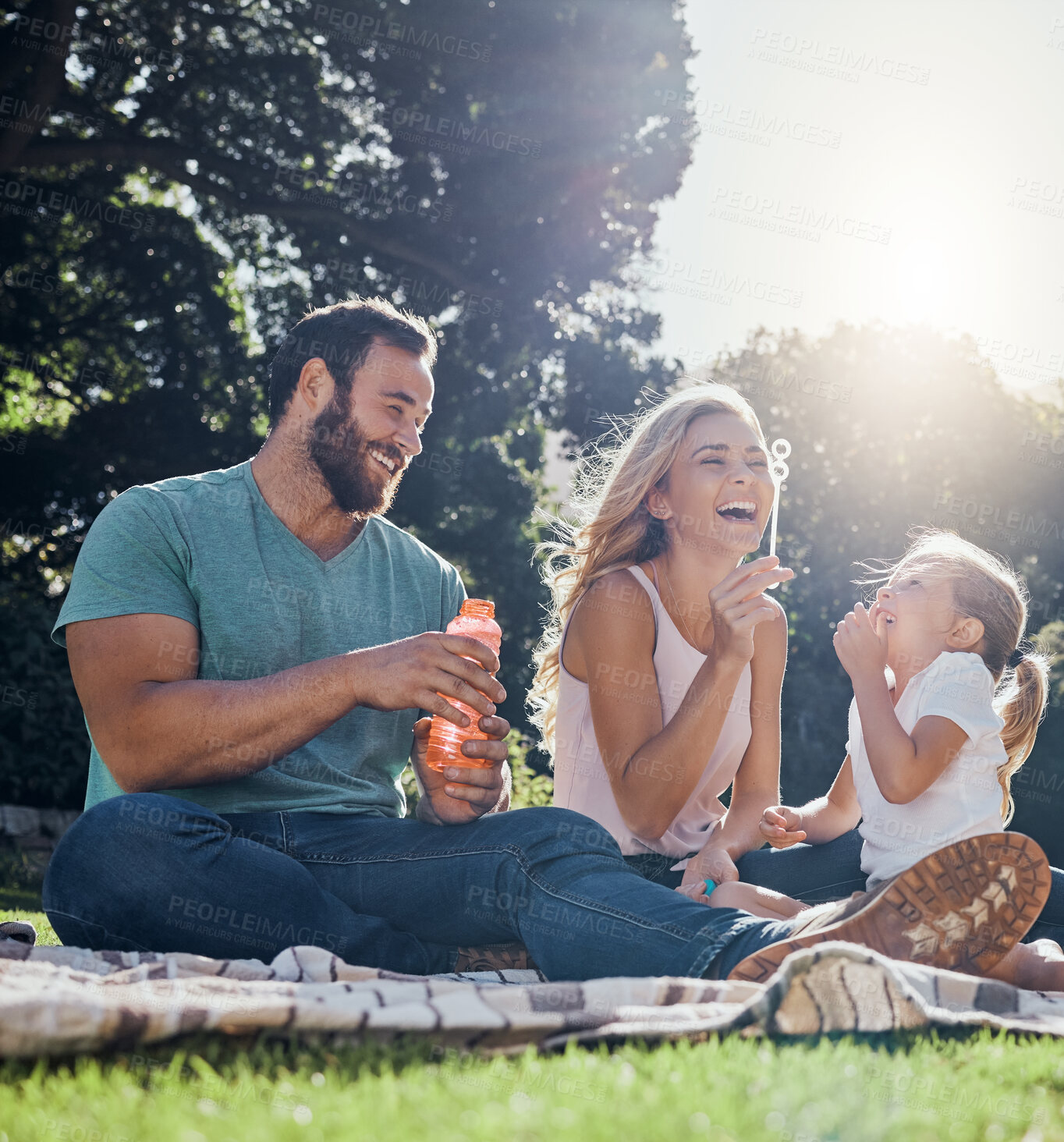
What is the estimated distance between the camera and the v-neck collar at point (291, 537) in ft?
11.3

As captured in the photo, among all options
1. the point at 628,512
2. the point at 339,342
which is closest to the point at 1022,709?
the point at 628,512

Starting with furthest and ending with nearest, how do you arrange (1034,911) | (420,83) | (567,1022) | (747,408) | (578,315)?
(578,315), (420,83), (747,408), (1034,911), (567,1022)

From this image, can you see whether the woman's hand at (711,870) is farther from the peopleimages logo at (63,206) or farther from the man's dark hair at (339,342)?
the peopleimages logo at (63,206)

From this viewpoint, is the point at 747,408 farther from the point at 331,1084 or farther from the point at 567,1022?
the point at 331,1084

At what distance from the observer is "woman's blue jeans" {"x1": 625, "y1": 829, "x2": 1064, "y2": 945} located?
11.6ft

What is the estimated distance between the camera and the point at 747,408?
4270mm

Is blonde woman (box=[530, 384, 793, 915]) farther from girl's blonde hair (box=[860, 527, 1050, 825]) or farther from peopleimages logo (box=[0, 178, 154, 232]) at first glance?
peopleimages logo (box=[0, 178, 154, 232])

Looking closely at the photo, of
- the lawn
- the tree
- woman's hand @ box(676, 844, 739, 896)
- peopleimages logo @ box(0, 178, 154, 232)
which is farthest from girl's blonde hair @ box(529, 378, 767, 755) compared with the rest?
peopleimages logo @ box(0, 178, 154, 232)

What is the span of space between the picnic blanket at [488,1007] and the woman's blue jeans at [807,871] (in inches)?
51.0

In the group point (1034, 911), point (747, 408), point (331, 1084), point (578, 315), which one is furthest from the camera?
point (578, 315)

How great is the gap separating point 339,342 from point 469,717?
159 cm

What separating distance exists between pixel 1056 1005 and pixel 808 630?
17.5 metres

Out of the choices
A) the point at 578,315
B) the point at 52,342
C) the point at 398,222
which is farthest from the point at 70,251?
the point at 578,315

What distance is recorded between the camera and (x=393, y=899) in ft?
9.41
